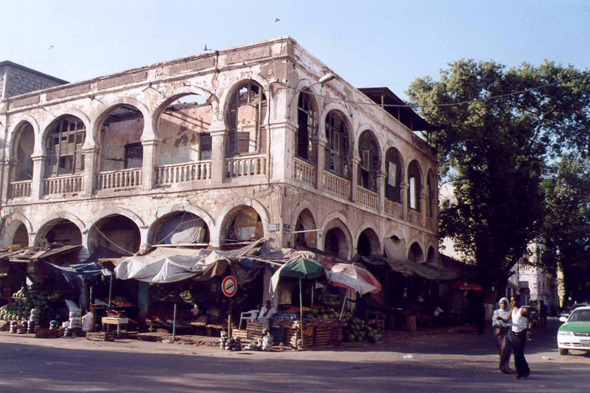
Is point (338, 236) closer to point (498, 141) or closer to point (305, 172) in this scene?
point (305, 172)

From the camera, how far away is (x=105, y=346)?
15.2 m

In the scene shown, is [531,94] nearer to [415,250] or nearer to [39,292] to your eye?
[415,250]

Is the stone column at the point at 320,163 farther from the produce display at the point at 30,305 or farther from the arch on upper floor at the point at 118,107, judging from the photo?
the produce display at the point at 30,305

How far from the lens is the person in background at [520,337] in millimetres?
10773

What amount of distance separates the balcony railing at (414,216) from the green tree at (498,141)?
309 centimetres

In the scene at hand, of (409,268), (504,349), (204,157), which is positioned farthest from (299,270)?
(409,268)

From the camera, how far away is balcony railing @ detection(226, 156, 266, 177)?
1766 cm

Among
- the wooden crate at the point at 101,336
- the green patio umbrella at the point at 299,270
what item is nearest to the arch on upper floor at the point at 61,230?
the wooden crate at the point at 101,336

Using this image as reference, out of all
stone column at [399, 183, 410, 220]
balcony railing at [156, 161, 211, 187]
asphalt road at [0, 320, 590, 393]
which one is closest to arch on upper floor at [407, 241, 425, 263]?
stone column at [399, 183, 410, 220]

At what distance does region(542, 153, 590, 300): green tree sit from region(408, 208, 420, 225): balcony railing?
278 inches

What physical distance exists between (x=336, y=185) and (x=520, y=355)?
1055 cm

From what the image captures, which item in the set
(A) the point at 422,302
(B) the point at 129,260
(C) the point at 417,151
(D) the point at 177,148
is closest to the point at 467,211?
(C) the point at 417,151

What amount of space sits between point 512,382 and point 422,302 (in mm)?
15691

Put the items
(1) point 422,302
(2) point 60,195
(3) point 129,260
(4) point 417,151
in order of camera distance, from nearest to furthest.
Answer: (3) point 129,260 → (2) point 60,195 → (1) point 422,302 → (4) point 417,151
